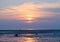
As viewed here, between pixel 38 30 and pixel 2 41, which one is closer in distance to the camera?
pixel 2 41

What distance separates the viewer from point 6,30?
50.7 m

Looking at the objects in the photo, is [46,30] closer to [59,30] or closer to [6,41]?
[59,30]

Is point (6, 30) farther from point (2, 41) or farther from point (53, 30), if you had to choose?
point (2, 41)

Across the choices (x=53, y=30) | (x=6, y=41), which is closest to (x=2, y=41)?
(x=6, y=41)

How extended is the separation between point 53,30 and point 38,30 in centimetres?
307

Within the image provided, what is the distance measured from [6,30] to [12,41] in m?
23.8

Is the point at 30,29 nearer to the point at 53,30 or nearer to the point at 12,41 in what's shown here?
the point at 53,30

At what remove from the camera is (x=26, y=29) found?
169ft

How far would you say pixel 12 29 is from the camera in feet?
169

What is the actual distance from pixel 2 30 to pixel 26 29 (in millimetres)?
4666

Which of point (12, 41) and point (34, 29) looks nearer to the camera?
point (12, 41)

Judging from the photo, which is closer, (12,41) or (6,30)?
(12,41)

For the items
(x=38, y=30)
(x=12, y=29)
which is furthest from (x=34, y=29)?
(x=12, y=29)

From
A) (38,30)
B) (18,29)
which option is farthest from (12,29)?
(38,30)
